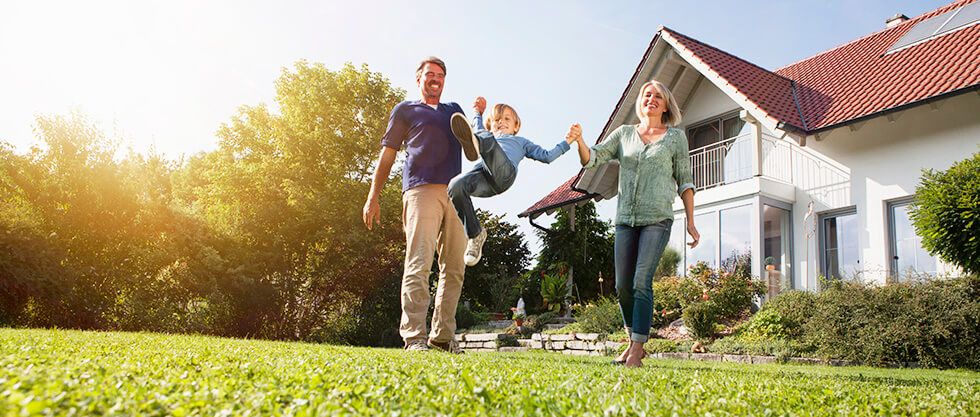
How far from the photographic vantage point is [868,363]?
855 centimetres

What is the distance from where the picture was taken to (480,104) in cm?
572

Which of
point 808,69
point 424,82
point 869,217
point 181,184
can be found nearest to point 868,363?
point 869,217

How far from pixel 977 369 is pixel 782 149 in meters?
7.35

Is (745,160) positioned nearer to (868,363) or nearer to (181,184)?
(868,363)

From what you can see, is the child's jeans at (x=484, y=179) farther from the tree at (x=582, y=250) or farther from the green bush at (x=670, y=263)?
the tree at (x=582, y=250)

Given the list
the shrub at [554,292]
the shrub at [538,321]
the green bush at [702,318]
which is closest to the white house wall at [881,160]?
the green bush at [702,318]

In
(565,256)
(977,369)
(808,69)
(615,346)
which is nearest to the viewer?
(977,369)

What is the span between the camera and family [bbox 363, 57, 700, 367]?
4867 millimetres

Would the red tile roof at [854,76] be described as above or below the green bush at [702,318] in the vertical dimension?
above

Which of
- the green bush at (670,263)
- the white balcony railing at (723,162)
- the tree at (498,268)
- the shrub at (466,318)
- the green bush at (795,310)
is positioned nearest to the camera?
the green bush at (795,310)

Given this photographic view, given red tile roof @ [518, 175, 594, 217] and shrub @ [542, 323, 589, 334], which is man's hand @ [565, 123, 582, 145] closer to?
shrub @ [542, 323, 589, 334]

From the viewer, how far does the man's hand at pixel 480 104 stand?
5.70 metres

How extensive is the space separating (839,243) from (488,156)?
10.4 meters

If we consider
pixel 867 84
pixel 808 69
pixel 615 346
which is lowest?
pixel 615 346
